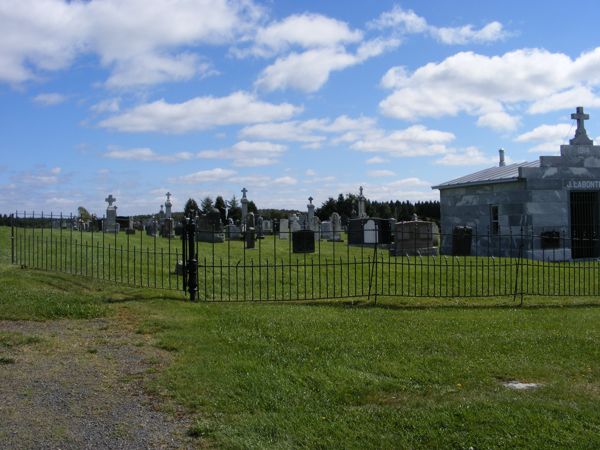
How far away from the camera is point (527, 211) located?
18516 mm

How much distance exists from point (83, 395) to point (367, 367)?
2.78 metres

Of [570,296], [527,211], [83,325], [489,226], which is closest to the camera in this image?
[83,325]

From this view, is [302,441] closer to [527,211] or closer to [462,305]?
[462,305]

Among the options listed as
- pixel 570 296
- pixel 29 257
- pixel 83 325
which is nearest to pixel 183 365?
pixel 83 325

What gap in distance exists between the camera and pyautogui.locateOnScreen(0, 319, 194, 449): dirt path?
4387 mm

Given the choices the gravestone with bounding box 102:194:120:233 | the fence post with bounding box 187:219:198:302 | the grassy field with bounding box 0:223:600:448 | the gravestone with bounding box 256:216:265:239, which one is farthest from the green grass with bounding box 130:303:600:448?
the gravestone with bounding box 102:194:120:233

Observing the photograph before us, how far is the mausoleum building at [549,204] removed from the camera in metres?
18.6

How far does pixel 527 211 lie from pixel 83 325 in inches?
570

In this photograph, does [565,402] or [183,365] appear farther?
[183,365]

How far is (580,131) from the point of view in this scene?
19281 millimetres

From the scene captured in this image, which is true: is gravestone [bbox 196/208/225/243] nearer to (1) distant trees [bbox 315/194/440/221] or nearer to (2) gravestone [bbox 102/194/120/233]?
(2) gravestone [bbox 102/194/120/233]

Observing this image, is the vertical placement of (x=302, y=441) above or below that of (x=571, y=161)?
below

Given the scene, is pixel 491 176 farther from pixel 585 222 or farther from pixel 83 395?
pixel 83 395

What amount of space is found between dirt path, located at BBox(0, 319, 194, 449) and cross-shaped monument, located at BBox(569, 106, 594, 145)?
1639cm
